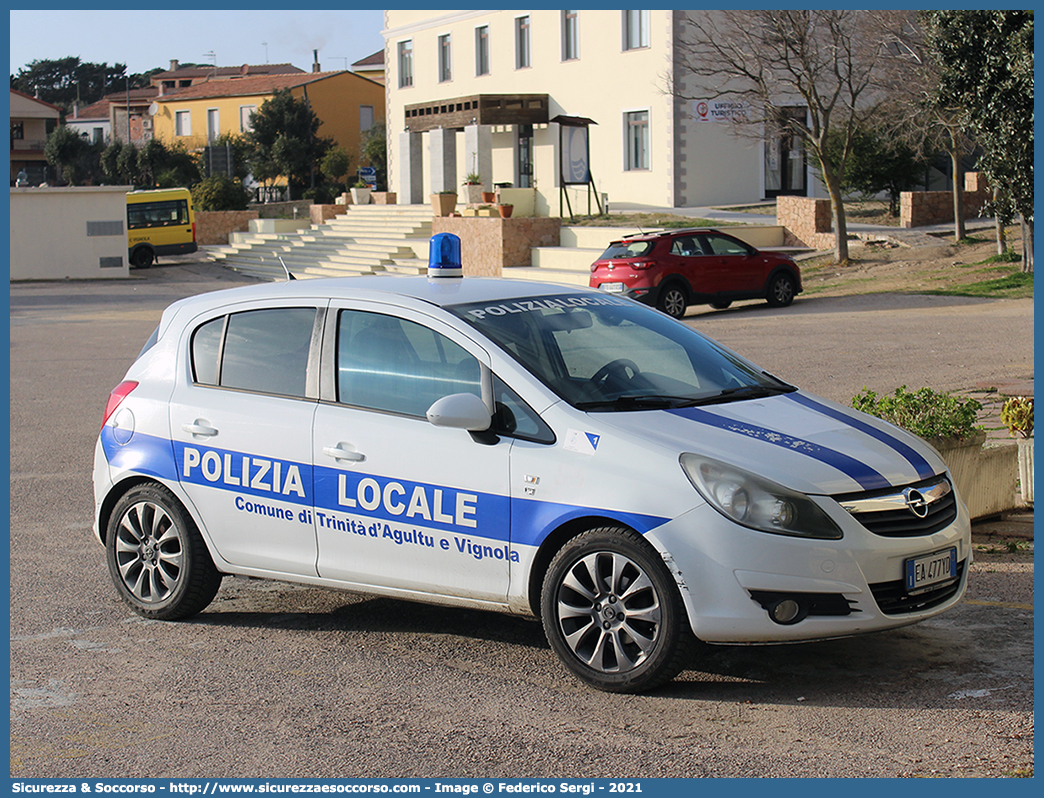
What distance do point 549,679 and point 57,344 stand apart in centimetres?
1773

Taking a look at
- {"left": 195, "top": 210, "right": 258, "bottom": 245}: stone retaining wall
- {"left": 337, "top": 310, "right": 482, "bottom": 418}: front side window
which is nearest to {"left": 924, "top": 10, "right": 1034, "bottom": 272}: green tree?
{"left": 337, "top": 310, "right": 482, "bottom": 418}: front side window

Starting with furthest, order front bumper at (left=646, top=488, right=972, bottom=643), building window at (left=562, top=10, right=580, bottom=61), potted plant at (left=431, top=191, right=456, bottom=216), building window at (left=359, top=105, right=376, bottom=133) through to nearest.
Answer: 1. building window at (left=359, top=105, right=376, bottom=133)
2. building window at (left=562, top=10, right=580, bottom=61)
3. potted plant at (left=431, top=191, right=456, bottom=216)
4. front bumper at (left=646, top=488, right=972, bottom=643)

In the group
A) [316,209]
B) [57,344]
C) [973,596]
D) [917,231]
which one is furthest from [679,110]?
[973,596]

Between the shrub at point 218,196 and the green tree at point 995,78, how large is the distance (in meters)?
39.5

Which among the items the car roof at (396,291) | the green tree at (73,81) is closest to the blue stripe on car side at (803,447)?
the car roof at (396,291)

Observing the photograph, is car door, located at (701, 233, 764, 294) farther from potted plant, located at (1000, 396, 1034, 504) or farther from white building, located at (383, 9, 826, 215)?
potted plant, located at (1000, 396, 1034, 504)

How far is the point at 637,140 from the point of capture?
38406 millimetres

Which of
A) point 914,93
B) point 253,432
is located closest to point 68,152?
point 914,93

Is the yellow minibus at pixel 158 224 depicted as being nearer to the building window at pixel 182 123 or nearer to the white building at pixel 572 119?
the white building at pixel 572 119

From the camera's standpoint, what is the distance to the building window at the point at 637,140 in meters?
38.0

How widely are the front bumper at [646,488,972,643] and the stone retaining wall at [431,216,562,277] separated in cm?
2619

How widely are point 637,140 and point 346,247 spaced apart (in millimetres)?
9944

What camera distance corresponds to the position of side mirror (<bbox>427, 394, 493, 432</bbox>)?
16.4 ft

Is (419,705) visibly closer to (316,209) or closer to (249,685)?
(249,685)
